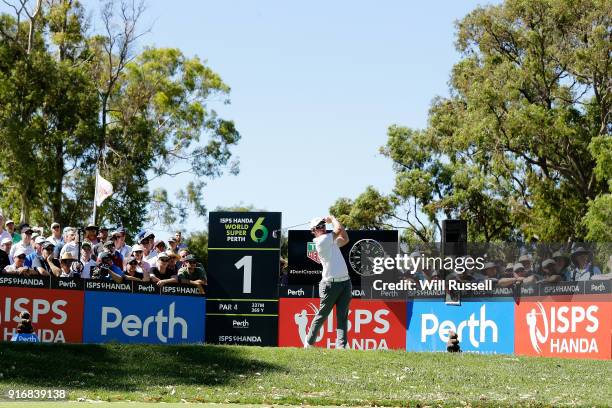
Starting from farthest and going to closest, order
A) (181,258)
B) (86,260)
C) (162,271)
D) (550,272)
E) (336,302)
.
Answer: (181,258)
(162,271)
(550,272)
(86,260)
(336,302)

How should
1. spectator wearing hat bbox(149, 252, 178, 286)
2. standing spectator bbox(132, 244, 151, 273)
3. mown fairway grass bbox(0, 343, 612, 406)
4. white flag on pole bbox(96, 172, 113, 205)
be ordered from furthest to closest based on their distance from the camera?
1. white flag on pole bbox(96, 172, 113, 205)
2. standing spectator bbox(132, 244, 151, 273)
3. spectator wearing hat bbox(149, 252, 178, 286)
4. mown fairway grass bbox(0, 343, 612, 406)

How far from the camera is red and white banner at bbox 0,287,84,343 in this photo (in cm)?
1842

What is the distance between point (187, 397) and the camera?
1348 centimetres

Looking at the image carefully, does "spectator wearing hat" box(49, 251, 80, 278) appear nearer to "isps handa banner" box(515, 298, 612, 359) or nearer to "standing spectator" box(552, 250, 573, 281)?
"isps handa banner" box(515, 298, 612, 359)

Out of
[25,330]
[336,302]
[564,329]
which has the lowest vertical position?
[25,330]

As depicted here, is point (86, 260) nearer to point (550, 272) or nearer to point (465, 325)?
point (465, 325)

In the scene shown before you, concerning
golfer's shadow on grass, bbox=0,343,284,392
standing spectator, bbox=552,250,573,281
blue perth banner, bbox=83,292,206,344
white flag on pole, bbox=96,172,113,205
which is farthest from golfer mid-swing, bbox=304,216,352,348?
white flag on pole, bbox=96,172,113,205

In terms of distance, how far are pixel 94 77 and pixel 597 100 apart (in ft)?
81.8

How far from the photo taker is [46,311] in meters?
18.8

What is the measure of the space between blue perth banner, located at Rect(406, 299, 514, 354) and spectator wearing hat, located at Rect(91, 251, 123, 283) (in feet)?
17.9

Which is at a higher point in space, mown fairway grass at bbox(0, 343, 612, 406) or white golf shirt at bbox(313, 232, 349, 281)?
white golf shirt at bbox(313, 232, 349, 281)

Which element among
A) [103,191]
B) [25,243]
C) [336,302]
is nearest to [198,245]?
[103,191]

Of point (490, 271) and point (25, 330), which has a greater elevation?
point (490, 271)

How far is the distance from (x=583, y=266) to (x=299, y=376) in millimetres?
6288
